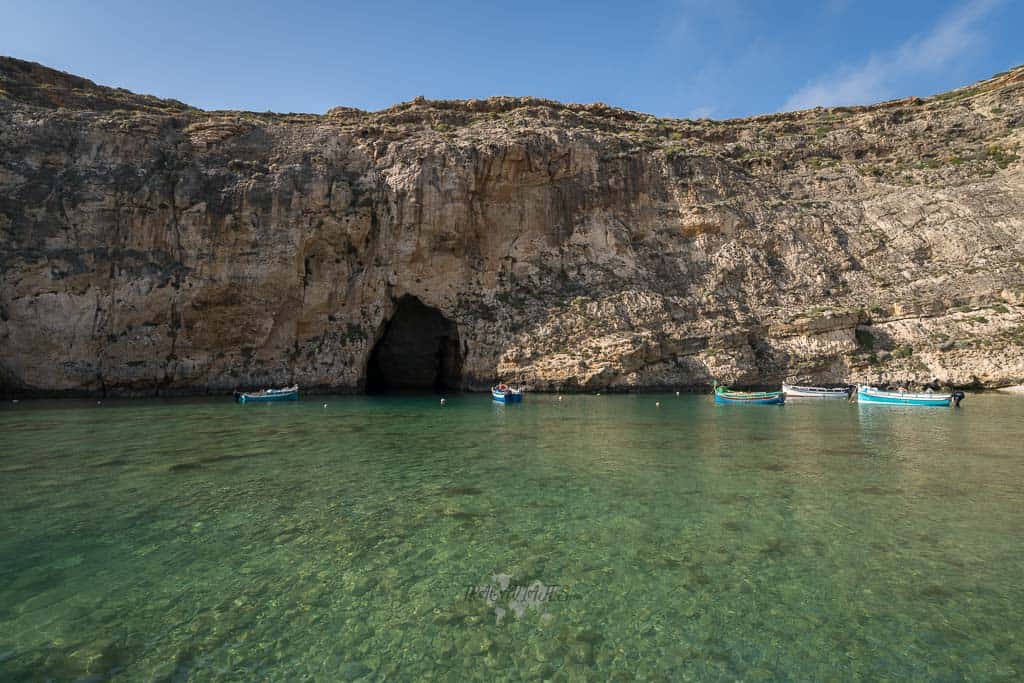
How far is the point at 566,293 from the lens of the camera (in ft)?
133

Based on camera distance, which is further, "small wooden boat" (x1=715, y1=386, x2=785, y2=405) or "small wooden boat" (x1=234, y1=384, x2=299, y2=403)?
"small wooden boat" (x1=234, y1=384, x2=299, y2=403)

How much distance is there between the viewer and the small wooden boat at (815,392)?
113 feet

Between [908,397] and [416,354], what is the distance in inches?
1352

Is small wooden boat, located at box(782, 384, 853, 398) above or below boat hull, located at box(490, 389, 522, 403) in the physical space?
above

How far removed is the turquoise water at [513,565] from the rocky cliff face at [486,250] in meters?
25.6

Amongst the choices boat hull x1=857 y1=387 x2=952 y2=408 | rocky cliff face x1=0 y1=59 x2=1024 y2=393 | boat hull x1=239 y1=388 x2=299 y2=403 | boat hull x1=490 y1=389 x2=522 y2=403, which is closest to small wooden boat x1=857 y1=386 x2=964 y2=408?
boat hull x1=857 y1=387 x2=952 y2=408

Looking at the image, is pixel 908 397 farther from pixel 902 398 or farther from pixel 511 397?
pixel 511 397

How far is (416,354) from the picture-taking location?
153ft

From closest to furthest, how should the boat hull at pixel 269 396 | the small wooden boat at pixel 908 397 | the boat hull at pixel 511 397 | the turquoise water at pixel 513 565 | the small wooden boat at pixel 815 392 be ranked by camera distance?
the turquoise water at pixel 513 565 → the small wooden boat at pixel 908 397 → the boat hull at pixel 511 397 → the boat hull at pixel 269 396 → the small wooden boat at pixel 815 392

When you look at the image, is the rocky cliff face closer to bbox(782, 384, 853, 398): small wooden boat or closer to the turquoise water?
bbox(782, 384, 853, 398): small wooden boat

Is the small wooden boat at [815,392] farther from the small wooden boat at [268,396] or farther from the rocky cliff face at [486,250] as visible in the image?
the small wooden boat at [268,396]

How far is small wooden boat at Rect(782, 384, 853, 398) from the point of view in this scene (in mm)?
34438

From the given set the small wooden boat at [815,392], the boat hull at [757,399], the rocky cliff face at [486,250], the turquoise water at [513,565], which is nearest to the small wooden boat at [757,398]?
the boat hull at [757,399]

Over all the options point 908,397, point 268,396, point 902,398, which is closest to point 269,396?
point 268,396
